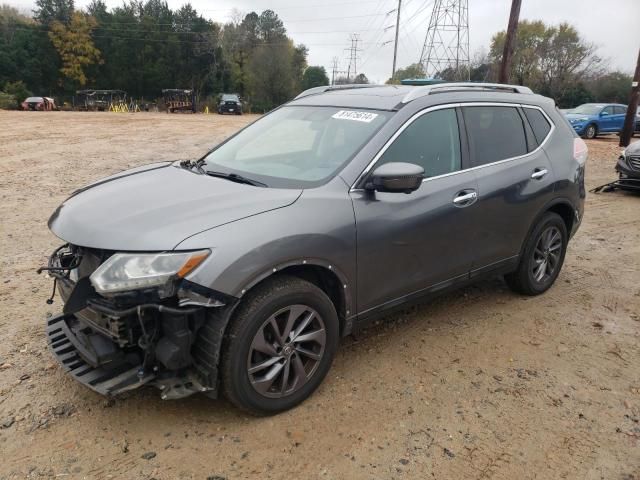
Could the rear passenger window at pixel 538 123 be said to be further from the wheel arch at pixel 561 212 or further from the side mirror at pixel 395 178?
the side mirror at pixel 395 178

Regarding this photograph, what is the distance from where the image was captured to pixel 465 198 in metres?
3.60

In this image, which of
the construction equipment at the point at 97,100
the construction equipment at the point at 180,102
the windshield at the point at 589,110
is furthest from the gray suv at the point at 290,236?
the construction equipment at the point at 97,100

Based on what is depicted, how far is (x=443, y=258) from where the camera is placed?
11.7 ft

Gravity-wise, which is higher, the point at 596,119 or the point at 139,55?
the point at 139,55

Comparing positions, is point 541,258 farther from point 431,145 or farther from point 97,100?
point 97,100

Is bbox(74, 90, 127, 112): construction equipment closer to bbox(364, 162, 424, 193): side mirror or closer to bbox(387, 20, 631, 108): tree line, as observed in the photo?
bbox(387, 20, 631, 108): tree line

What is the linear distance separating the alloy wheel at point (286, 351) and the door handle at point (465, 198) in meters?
1.36

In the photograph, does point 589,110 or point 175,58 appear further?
point 175,58

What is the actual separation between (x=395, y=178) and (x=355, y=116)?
79 cm

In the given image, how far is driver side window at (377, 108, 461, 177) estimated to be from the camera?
3.31 meters

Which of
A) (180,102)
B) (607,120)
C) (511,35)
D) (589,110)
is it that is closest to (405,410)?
(511,35)

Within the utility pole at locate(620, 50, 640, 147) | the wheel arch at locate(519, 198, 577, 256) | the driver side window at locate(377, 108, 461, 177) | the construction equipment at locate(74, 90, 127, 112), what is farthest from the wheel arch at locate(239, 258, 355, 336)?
the construction equipment at locate(74, 90, 127, 112)

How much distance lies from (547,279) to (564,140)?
129 cm

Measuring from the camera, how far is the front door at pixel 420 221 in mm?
3107
